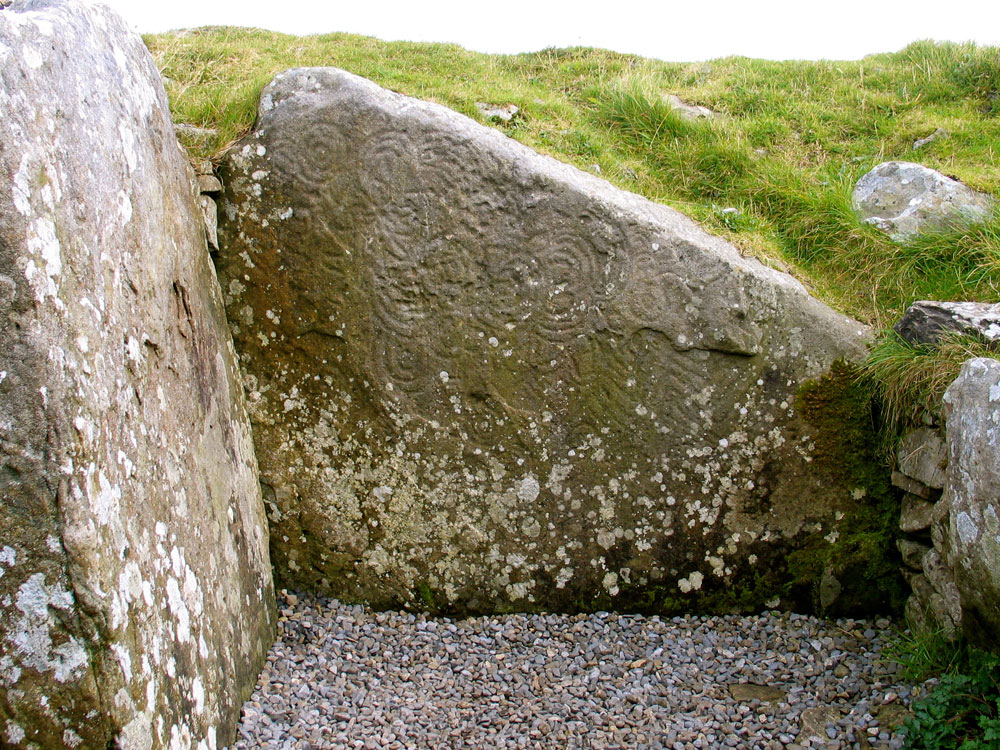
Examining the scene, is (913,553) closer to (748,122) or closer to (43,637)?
(748,122)

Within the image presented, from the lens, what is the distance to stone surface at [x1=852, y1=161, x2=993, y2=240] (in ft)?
16.2

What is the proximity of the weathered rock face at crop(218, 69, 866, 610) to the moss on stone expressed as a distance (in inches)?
3.8

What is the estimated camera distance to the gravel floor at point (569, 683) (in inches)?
143

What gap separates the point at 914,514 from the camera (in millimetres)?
4105

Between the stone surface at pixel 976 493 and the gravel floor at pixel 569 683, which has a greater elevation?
the stone surface at pixel 976 493

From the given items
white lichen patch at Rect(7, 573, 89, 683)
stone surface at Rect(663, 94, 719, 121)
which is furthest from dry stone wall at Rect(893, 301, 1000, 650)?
white lichen patch at Rect(7, 573, 89, 683)

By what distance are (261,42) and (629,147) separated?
331 centimetres

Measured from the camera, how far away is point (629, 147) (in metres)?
6.01

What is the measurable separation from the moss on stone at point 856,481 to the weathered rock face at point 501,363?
3.8 inches

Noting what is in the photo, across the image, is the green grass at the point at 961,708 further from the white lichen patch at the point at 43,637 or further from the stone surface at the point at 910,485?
the white lichen patch at the point at 43,637

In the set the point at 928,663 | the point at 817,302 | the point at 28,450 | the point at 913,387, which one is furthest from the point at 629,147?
the point at 28,450

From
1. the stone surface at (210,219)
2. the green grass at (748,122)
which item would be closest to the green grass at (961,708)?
the green grass at (748,122)

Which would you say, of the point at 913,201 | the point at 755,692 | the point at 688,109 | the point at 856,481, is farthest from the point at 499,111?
the point at 755,692

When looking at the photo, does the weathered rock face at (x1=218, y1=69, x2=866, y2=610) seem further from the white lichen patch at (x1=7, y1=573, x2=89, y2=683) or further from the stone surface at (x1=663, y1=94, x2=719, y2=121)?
the stone surface at (x1=663, y1=94, x2=719, y2=121)
